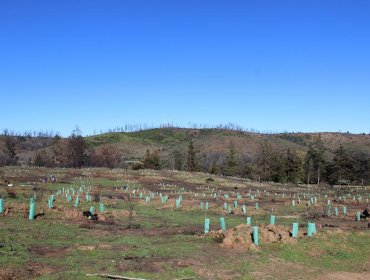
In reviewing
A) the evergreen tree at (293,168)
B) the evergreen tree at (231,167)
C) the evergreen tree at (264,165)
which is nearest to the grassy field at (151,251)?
the evergreen tree at (293,168)

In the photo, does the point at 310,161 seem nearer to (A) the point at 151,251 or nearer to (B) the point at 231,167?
(B) the point at 231,167

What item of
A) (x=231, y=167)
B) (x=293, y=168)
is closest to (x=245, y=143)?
(x=231, y=167)

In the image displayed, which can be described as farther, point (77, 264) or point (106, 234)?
point (106, 234)

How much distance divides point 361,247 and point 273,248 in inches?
175

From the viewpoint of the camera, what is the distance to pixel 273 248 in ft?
56.9

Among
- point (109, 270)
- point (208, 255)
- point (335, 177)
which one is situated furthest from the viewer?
point (335, 177)

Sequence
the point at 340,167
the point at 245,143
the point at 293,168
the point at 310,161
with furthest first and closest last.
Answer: the point at 245,143, the point at 293,168, the point at 310,161, the point at 340,167

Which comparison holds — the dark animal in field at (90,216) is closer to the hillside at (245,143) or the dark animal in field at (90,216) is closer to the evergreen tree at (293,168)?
the evergreen tree at (293,168)

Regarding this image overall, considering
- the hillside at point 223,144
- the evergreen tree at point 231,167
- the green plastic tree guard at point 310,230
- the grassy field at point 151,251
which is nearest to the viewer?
the grassy field at point 151,251

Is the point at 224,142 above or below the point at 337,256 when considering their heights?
above

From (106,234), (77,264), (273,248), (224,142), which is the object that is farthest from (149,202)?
(224,142)

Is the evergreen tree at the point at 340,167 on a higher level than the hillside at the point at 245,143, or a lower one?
lower

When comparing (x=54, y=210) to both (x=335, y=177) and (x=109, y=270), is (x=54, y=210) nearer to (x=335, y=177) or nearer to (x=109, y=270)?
(x=109, y=270)

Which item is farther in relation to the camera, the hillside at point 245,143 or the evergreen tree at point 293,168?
the hillside at point 245,143
